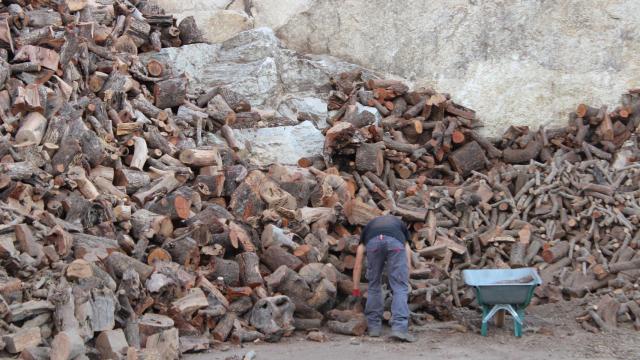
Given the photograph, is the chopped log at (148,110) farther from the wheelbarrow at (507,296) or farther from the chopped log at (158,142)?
the wheelbarrow at (507,296)

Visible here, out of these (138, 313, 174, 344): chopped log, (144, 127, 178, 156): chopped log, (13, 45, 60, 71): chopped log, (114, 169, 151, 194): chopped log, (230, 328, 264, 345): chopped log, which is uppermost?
(13, 45, 60, 71): chopped log

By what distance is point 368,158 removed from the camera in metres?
12.4

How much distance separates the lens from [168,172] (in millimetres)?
10672

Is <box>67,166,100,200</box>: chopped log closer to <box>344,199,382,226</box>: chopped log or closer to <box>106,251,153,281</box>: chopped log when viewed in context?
<box>106,251,153,281</box>: chopped log

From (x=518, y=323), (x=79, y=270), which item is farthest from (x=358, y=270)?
(x=79, y=270)

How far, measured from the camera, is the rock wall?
14.2 meters

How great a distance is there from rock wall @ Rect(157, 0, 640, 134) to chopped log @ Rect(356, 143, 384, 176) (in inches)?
109

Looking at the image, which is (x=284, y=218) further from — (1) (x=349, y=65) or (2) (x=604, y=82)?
(2) (x=604, y=82)

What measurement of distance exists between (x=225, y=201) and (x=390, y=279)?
2.82 meters

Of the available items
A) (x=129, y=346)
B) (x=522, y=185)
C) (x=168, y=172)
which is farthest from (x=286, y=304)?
(x=522, y=185)

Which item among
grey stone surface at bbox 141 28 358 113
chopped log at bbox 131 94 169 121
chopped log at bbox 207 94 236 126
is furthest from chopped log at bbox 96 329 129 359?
grey stone surface at bbox 141 28 358 113

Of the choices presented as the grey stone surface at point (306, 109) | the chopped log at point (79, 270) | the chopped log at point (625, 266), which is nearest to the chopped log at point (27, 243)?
the chopped log at point (79, 270)

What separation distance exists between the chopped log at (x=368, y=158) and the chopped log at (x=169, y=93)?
2.89 metres

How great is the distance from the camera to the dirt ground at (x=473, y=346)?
8125mm
